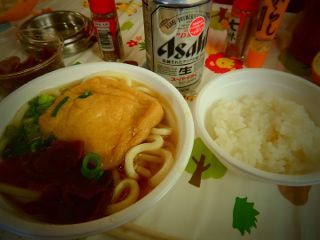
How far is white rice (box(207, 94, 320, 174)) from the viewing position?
75cm

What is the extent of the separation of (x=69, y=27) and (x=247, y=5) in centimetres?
99

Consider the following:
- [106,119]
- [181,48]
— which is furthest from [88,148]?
[181,48]

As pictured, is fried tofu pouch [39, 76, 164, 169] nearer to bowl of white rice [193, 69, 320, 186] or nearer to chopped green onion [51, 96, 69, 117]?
chopped green onion [51, 96, 69, 117]

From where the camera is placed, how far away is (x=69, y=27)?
140 centimetres

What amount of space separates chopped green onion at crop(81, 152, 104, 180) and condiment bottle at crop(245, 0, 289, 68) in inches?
33.6

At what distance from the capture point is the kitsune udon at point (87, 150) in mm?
663

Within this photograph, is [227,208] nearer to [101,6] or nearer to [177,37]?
[177,37]

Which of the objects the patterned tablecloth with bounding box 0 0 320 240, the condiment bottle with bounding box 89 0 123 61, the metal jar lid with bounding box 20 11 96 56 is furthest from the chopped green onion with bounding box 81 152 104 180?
the metal jar lid with bounding box 20 11 96 56

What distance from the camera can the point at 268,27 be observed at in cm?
102

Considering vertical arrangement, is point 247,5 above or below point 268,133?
above

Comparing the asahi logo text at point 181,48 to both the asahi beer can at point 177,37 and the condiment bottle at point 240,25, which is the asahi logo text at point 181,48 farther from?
the condiment bottle at point 240,25

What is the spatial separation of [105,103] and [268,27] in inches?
30.2

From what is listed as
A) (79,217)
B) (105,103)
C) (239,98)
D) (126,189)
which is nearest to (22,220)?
(79,217)

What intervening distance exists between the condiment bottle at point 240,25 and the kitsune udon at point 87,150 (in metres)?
0.53
